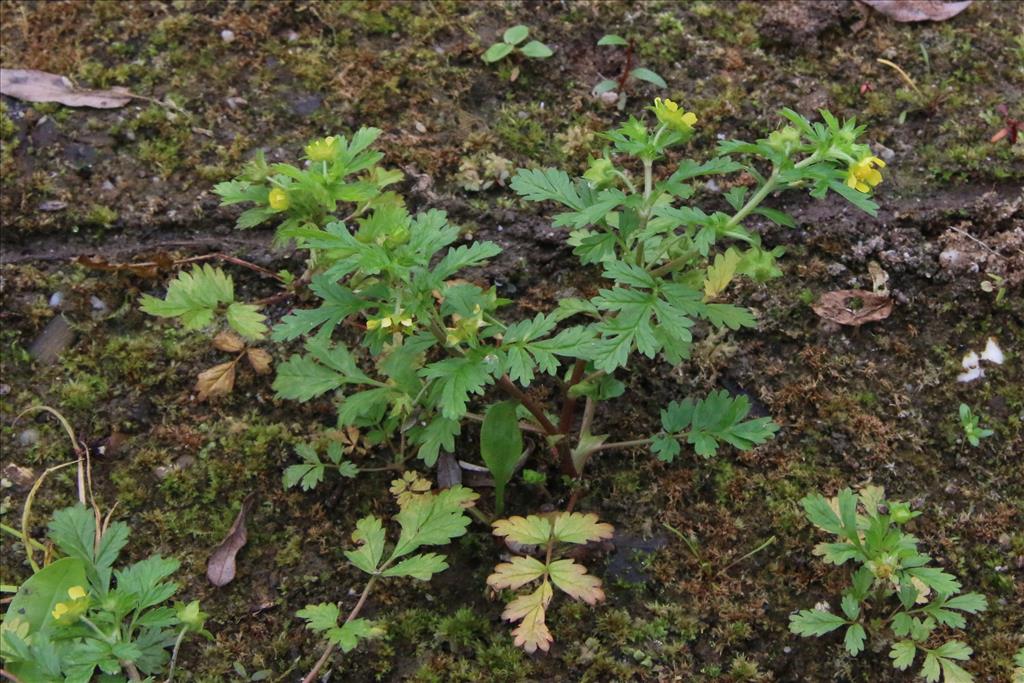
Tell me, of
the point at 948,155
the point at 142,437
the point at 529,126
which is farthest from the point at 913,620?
the point at 142,437

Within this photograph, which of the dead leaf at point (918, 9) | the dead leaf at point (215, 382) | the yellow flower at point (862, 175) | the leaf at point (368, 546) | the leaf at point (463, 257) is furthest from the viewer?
the dead leaf at point (918, 9)

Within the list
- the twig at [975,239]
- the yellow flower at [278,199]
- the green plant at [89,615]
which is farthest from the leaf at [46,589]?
the twig at [975,239]

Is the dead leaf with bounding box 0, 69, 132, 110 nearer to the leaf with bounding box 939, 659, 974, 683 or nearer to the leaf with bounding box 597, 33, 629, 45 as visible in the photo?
the leaf with bounding box 597, 33, 629, 45

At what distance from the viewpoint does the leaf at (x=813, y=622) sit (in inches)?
86.4

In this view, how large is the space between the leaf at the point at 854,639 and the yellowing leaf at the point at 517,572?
2.55ft

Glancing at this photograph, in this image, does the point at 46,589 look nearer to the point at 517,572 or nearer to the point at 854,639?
the point at 517,572

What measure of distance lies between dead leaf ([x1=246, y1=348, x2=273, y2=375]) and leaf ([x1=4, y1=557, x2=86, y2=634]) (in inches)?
29.5

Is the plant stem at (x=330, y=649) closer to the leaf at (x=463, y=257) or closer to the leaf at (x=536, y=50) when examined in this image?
the leaf at (x=463, y=257)

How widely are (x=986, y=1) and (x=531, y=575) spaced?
9.20 ft

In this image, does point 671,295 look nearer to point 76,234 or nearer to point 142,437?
point 142,437

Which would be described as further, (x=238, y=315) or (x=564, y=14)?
(x=564, y=14)

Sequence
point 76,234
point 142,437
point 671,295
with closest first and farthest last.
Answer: point 671,295 → point 142,437 → point 76,234

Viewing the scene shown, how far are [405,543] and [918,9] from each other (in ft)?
8.99

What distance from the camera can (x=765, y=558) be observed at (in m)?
2.45
